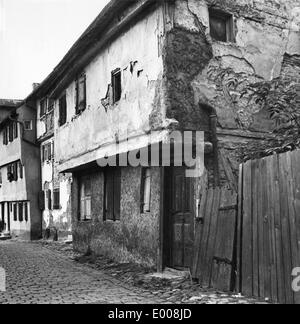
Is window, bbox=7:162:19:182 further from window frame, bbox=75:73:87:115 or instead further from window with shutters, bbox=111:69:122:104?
window with shutters, bbox=111:69:122:104

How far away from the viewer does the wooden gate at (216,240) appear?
6102 millimetres

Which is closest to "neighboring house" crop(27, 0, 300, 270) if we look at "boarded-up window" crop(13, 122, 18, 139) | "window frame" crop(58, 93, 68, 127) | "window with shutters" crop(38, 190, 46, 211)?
"window frame" crop(58, 93, 68, 127)

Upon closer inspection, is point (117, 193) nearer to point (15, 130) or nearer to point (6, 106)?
point (15, 130)

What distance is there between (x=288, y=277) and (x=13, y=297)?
4.13 m

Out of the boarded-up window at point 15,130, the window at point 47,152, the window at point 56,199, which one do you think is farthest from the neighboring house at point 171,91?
the boarded-up window at point 15,130

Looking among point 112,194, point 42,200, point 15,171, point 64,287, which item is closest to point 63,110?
→ point 112,194

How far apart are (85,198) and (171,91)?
6891 mm

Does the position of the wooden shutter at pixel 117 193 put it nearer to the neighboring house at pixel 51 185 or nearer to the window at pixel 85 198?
the window at pixel 85 198

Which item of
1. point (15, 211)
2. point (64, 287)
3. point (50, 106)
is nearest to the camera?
point (64, 287)

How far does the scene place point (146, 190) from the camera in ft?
31.6

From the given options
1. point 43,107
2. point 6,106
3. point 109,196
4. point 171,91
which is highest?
point 6,106

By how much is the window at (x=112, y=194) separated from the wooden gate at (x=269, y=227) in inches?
213
